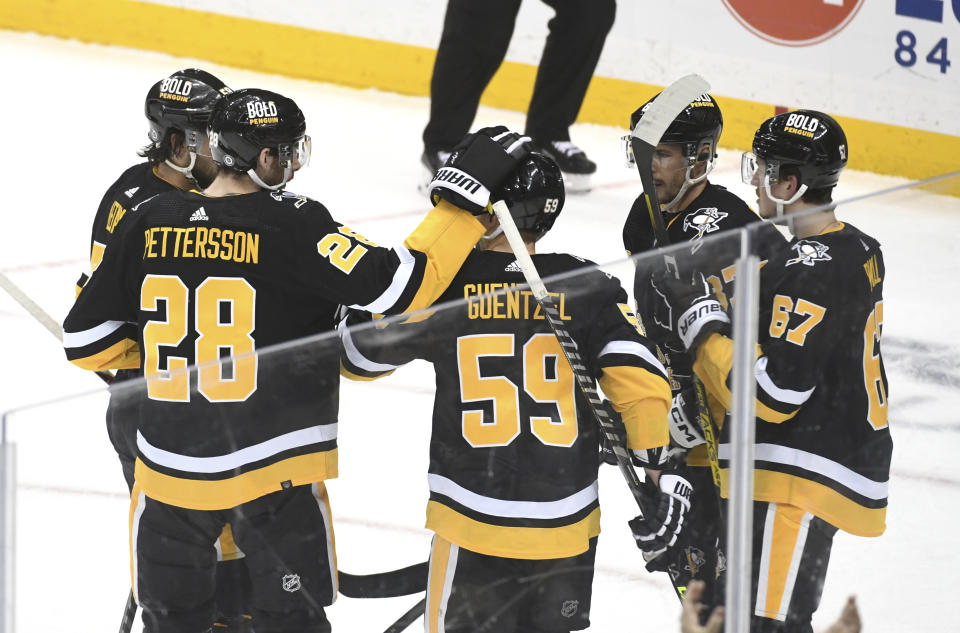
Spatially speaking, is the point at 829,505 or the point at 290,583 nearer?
the point at 290,583

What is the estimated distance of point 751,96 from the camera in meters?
5.80

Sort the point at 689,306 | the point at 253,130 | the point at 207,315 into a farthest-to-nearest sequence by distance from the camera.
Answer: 1. the point at 253,130
2. the point at 207,315
3. the point at 689,306

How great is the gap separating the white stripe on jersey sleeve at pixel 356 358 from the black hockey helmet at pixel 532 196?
0.53 m

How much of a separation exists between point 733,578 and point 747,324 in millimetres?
327

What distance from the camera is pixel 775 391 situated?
1.88m

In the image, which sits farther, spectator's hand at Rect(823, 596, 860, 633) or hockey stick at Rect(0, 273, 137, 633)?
hockey stick at Rect(0, 273, 137, 633)

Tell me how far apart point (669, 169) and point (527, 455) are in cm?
84

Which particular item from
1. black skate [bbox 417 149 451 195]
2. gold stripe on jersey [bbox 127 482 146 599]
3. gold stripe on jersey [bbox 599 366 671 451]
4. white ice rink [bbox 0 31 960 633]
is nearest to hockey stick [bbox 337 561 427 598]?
white ice rink [bbox 0 31 960 633]

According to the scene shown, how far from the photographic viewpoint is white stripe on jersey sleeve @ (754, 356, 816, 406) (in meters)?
1.83

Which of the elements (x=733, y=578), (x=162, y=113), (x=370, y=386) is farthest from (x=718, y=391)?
(x=162, y=113)

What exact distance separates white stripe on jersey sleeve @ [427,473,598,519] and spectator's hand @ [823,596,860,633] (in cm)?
40

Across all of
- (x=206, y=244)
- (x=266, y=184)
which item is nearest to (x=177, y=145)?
(x=266, y=184)

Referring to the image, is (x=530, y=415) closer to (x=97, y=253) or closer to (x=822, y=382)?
(x=822, y=382)

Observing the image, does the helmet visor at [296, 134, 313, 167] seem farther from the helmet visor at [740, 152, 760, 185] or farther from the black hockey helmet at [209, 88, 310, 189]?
the helmet visor at [740, 152, 760, 185]
